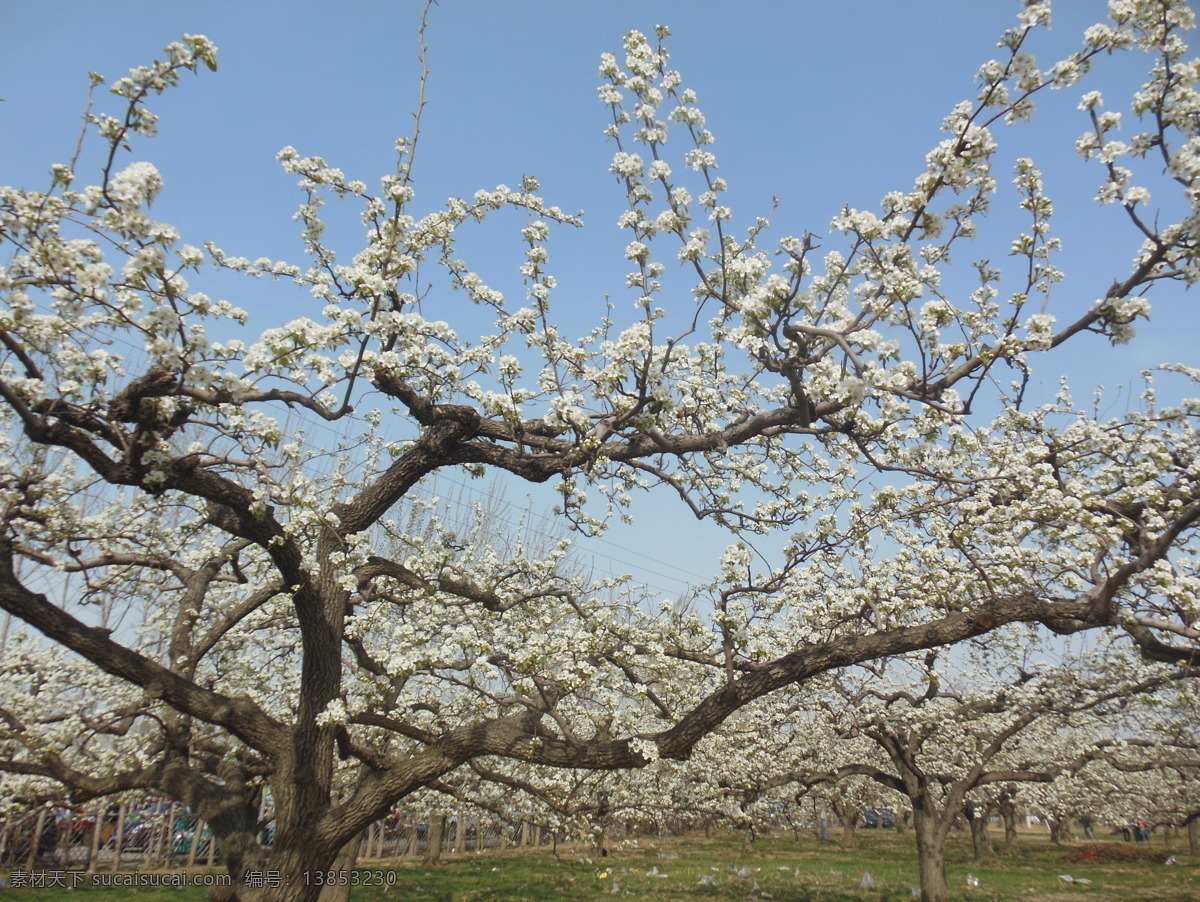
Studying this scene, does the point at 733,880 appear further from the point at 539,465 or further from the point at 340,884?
the point at 539,465

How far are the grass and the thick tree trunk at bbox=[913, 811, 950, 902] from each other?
2.65 meters

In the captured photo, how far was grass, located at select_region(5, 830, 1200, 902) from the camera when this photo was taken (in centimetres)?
1516

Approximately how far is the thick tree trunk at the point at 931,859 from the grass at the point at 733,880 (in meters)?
2.65

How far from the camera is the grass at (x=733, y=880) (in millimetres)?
15156

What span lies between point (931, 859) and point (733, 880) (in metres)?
7.21

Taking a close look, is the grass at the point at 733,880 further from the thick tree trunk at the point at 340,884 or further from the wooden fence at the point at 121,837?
the thick tree trunk at the point at 340,884

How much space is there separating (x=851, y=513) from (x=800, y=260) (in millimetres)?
4369

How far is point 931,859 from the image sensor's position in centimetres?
1392

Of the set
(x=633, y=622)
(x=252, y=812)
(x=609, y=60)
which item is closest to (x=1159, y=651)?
(x=633, y=622)

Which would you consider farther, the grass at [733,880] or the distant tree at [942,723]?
the grass at [733,880]

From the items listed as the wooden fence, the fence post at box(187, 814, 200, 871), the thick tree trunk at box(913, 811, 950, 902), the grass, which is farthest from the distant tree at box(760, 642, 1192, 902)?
the fence post at box(187, 814, 200, 871)

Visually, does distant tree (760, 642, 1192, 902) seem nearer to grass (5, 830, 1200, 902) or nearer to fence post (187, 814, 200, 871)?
grass (5, 830, 1200, 902)

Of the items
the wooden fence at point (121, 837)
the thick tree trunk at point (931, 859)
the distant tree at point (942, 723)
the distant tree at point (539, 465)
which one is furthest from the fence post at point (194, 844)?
the thick tree trunk at point (931, 859)

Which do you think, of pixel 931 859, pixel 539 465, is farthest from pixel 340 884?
pixel 931 859
